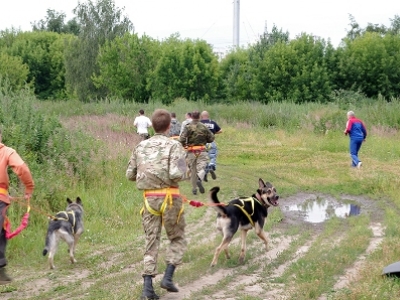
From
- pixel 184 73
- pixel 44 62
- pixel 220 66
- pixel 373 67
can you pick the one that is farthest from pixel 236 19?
pixel 44 62

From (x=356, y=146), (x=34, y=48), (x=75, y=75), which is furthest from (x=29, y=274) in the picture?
(x=34, y=48)

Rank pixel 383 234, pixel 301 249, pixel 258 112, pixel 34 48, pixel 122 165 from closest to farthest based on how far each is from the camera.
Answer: pixel 301 249, pixel 383 234, pixel 122 165, pixel 258 112, pixel 34 48

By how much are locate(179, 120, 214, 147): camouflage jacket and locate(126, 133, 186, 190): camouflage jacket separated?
7.13 meters

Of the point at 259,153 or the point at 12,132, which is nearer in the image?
the point at 12,132

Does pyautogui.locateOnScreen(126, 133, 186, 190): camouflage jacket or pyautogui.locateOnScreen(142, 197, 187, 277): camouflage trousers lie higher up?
pyautogui.locateOnScreen(126, 133, 186, 190): camouflage jacket

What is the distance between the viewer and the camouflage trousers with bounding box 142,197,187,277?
729 cm

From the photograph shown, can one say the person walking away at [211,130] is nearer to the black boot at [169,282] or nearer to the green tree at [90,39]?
the black boot at [169,282]

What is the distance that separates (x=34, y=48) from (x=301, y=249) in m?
70.3

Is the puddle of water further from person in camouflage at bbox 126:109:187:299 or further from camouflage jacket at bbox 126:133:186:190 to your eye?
camouflage jacket at bbox 126:133:186:190

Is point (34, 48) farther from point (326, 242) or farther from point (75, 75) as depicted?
point (326, 242)

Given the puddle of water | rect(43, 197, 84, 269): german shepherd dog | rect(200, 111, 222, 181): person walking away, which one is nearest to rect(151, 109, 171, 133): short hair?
rect(43, 197, 84, 269): german shepherd dog

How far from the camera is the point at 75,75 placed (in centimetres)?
6750

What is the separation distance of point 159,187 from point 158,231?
21.0 inches

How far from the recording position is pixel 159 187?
7277mm
